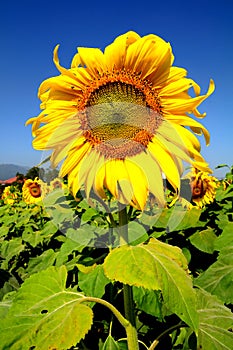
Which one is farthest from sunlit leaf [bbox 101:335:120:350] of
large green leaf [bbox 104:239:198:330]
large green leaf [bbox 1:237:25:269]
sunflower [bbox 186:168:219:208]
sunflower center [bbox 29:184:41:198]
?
sunflower center [bbox 29:184:41:198]

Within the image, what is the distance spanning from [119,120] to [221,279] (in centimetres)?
131

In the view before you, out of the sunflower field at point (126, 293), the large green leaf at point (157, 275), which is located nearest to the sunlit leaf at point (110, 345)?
the sunflower field at point (126, 293)

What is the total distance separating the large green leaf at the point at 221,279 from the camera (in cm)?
225

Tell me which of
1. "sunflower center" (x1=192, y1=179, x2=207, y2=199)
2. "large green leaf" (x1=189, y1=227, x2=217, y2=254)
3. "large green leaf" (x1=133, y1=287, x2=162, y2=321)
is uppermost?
"large green leaf" (x1=133, y1=287, x2=162, y2=321)

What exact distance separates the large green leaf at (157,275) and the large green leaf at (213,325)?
1.32ft

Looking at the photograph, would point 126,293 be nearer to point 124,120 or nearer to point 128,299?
point 128,299

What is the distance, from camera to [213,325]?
168cm

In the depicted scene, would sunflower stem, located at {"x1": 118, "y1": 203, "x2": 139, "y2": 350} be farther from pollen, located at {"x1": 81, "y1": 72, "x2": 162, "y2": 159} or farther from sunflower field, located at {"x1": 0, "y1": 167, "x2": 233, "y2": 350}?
pollen, located at {"x1": 81, "y1": 72, "x2": 162, "y2": 159}

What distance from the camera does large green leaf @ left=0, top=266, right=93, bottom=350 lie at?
53.0 inches

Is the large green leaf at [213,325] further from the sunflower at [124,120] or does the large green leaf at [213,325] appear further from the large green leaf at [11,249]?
the large green leaf at [11,249]

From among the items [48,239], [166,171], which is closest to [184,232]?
[48,239]

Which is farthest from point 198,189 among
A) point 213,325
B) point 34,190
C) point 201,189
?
point 213,325

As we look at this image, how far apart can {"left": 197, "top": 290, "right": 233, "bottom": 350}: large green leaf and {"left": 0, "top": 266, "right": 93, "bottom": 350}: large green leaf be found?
1.70ft

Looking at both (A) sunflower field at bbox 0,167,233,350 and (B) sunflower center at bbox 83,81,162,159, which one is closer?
(A) sunflower field at bbox 0,167,233,350
